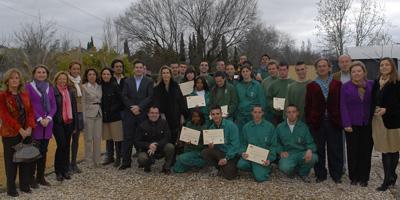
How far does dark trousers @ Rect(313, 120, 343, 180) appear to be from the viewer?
6.33 meters

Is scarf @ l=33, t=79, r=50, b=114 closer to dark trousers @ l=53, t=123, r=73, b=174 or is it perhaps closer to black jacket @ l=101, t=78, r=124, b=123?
dark trousers @ l=53, t=123, r=73, b=174

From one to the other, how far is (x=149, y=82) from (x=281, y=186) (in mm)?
3042

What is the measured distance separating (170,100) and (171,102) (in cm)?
4

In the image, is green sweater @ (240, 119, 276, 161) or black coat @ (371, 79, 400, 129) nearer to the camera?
black coat @ (371, 79, 400, 129)

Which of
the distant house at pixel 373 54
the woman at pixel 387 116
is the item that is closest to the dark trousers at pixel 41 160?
the woman at pixel 387 116

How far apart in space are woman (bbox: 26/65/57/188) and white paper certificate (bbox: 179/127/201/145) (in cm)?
217


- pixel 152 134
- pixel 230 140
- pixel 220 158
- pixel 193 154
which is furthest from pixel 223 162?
pixel 152 134

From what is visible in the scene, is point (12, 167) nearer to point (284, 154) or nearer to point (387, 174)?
point (284, 154)

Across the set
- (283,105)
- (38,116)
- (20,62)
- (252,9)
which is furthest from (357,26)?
(252,9)

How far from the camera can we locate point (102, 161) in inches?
327

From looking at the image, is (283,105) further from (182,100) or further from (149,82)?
(149,82)

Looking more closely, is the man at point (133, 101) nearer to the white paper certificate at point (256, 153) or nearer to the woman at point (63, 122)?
the woman at point (63, 122)

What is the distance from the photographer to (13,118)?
5.66m

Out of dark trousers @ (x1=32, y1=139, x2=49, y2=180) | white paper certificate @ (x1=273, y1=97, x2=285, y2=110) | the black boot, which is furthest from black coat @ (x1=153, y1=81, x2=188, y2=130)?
the black boot
